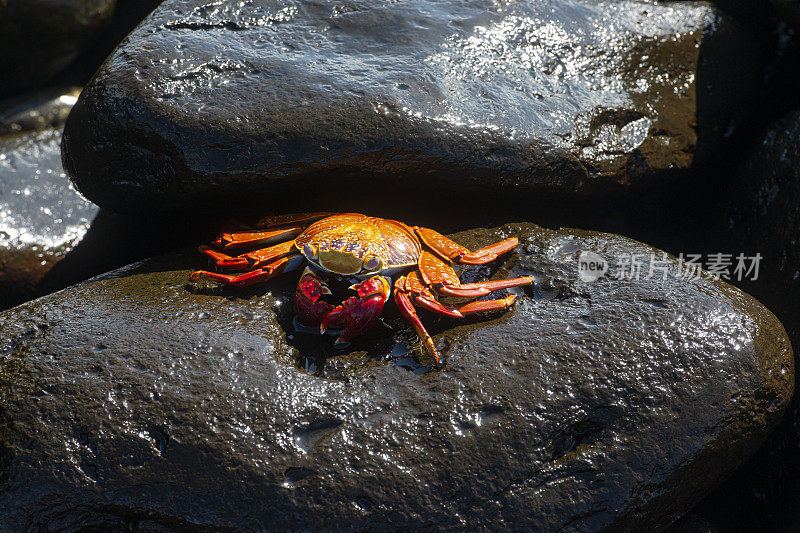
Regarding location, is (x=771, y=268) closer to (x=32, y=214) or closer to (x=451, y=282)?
(x=451, y=282)

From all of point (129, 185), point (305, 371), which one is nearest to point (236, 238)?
point (129, 185)

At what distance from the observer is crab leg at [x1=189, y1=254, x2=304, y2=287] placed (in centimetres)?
362

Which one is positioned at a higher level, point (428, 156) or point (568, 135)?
point (568, 135)

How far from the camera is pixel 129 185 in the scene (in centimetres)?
389

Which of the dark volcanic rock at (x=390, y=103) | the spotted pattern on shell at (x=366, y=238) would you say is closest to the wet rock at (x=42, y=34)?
the dark volcanic rock at (x=390, y=103)

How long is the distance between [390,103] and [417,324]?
4.84 feet

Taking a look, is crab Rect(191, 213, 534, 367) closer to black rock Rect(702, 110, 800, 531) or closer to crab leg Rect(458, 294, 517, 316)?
crab leg Rect(458, 294, 517, 316)

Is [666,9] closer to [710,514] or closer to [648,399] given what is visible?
[648,399]

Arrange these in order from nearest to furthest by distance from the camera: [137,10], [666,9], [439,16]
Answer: [439,16], [666,9], [137,10]

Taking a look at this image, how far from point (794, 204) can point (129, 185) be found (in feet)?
14.8

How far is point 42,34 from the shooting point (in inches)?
242

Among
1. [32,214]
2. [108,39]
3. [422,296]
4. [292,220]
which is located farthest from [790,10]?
[108,39]

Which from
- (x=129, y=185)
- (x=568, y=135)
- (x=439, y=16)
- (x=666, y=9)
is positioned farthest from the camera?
(x=666, y=9)

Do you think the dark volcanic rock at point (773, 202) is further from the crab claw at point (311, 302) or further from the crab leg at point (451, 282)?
the crab claw at point (311, 302)
